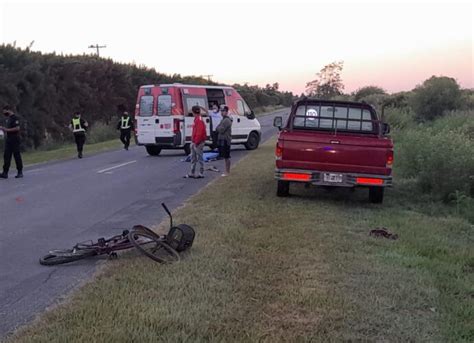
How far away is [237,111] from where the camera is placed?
74.1ft

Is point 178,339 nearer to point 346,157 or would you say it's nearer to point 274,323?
point 274,323

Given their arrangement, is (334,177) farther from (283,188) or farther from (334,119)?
(334,119)

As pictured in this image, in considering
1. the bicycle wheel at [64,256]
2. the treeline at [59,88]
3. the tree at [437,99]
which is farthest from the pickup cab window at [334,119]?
the tree at [437,99]

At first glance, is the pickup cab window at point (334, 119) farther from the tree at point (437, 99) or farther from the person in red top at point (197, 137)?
the tree at point (437, 99)

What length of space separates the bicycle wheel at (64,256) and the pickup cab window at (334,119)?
19.0 feet

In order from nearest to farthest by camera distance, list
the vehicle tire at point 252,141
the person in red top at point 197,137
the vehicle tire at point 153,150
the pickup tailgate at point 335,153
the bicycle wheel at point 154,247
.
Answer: the bicycle wheel at point 154,247, the pickup tailgate at point 335,153, the person in red top at point 197,137, the vehicle tire at point 153,150, the vehicle tire at point 252,141

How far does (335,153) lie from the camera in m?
10.1

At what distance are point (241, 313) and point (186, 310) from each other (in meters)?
0.46

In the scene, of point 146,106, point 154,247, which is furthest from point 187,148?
point 154,247

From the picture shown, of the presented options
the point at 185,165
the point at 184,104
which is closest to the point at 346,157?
the point at 185,165

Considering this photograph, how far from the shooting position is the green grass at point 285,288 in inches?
175

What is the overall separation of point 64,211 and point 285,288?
5.76 meters

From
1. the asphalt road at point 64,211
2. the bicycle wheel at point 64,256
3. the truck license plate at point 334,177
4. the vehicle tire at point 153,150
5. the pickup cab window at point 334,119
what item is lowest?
the vehicle tire at point 153,150

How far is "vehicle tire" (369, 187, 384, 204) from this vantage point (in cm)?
1037
